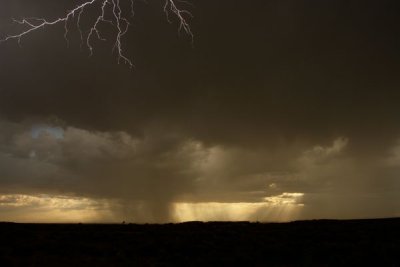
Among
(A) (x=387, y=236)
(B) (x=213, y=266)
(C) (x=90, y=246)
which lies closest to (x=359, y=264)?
(B) (x=213, y=266)

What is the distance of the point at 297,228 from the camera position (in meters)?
29.2

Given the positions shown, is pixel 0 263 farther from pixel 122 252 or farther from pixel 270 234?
pixel 270 234

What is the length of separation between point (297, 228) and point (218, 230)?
522 cm

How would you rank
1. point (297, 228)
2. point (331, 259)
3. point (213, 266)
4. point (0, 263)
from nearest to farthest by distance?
point (0, 263) < point (213, 266) < point (331, 259) < point (297, 228)

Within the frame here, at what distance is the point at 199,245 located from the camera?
22422 millimetres

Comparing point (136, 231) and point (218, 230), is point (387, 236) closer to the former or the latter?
point (218, 230)

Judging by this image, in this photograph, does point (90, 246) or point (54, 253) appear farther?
Answer: point (90, 246)

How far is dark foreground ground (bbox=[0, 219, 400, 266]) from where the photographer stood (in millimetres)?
18891

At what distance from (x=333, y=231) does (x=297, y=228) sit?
223 centimetres

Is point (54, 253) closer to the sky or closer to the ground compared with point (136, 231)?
closer to the ground

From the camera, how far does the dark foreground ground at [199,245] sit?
62.0ft

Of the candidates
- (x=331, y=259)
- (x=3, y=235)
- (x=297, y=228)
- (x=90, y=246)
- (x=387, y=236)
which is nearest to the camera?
(x=331, y=259)

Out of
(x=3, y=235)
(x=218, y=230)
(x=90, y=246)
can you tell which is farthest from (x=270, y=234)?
(x=3, y=235)

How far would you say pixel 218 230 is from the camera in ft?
91.5
